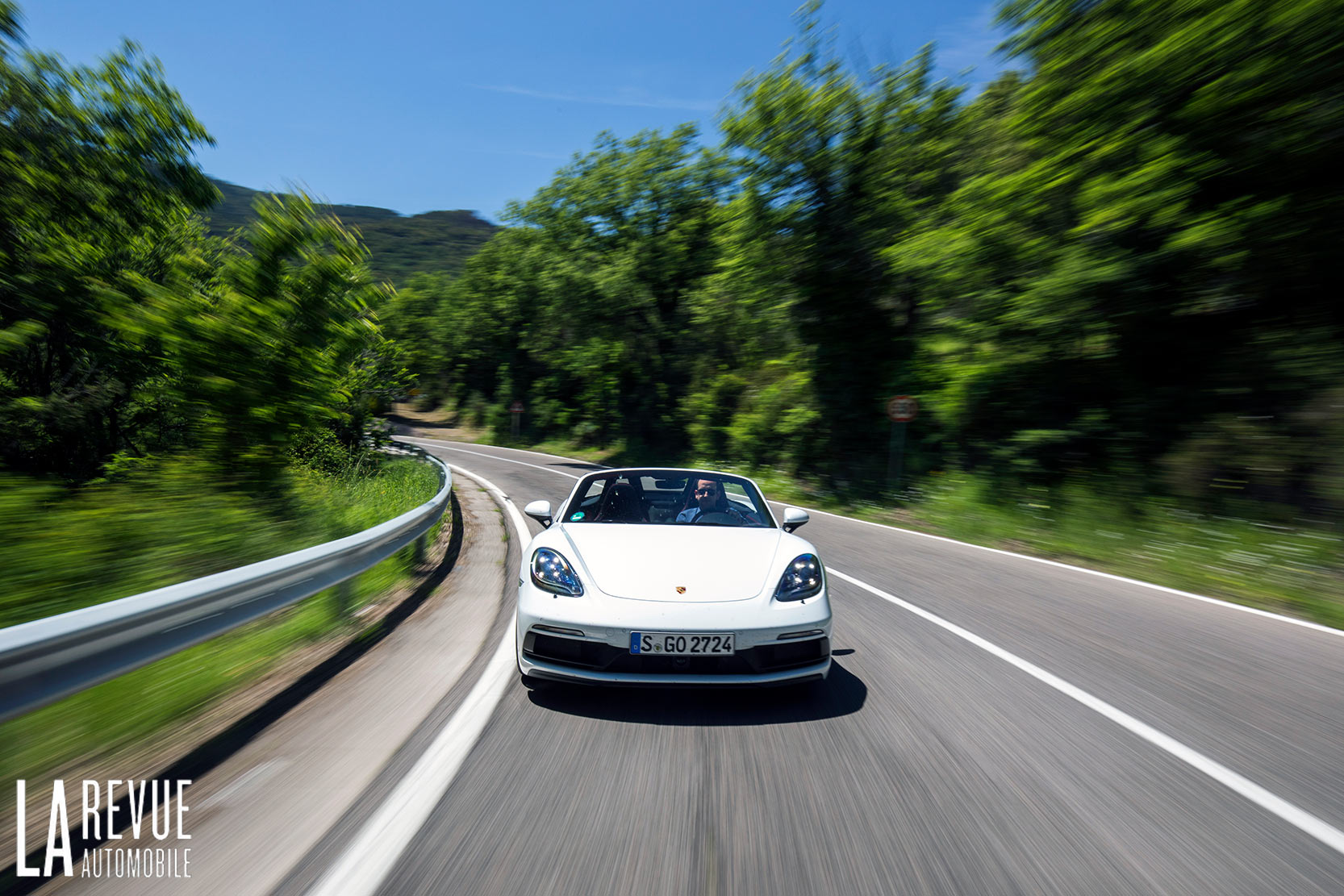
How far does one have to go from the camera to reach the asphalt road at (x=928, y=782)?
2.52 metres

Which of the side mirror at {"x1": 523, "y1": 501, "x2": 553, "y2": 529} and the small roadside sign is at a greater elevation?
the small roadside sign

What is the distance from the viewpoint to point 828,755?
345 cm

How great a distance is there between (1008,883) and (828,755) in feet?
3.47

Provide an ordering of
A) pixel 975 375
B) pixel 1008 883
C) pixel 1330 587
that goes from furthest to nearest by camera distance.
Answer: pixel 975 375, pixel 1330 587, pixel 1008 883

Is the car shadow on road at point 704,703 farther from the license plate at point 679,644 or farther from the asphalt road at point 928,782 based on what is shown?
the license plate at point 679,644

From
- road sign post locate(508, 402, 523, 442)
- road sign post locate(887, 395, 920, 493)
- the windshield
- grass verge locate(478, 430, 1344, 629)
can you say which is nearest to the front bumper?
the windshield

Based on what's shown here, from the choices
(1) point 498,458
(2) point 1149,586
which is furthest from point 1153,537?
(1) point 498,458

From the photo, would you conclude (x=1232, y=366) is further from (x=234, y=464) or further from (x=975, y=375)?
(x=234, y=464)

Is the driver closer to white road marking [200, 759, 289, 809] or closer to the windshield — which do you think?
the windshield

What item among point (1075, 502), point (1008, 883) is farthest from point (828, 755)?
point (1075, 502)

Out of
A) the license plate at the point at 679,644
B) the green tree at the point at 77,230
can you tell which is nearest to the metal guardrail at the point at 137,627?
the license plate at the point at 679,644

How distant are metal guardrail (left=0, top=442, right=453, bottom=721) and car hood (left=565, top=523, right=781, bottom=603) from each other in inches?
64.3

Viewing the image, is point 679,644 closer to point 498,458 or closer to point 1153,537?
point 1153,537

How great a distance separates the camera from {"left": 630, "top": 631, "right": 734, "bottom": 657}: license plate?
146 inches
